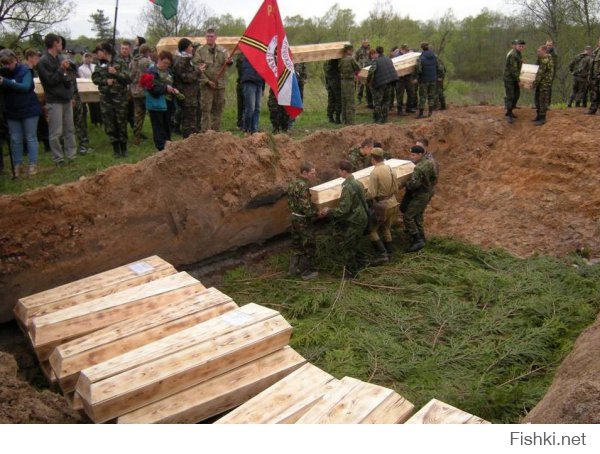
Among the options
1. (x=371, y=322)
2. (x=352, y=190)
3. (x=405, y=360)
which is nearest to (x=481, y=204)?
(x=352, y=190)

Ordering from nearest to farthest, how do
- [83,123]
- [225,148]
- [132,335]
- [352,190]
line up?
[132,335] → [352,190] → [225,148] → [83,123]

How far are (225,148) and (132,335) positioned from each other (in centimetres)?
417

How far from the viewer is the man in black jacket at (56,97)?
877cm

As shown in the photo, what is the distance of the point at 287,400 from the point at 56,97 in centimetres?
676

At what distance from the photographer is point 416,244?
30.6 feet

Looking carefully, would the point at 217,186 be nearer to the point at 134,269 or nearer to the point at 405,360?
the point at 134,269

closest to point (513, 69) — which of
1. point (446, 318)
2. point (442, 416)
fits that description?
point (446, 318)

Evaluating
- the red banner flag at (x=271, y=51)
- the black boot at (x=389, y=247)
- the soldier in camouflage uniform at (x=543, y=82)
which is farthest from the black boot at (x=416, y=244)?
the soldier in camouflage uniform at (x=543, y=82)

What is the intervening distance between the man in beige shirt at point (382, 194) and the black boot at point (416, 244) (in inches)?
15.4

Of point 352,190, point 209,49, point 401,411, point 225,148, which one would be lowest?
point 401,411

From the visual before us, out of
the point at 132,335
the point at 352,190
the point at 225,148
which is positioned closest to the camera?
the point at 132,335

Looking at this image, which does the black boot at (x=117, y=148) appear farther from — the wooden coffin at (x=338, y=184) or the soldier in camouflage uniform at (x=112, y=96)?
the wooden coffin at (x=338, y=184)

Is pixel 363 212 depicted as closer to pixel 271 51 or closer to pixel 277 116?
pixel 271 51

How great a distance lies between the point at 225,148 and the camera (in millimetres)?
8781
